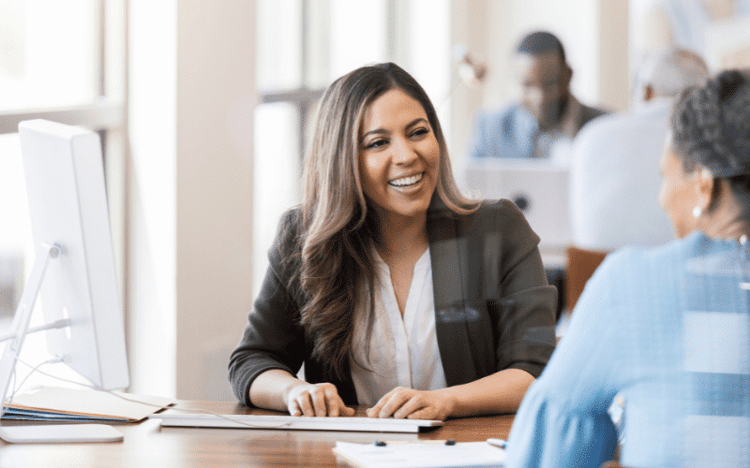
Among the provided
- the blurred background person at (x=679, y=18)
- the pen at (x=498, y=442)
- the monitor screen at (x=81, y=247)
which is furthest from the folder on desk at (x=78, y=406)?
the blurred background person at (x=679, y=18)

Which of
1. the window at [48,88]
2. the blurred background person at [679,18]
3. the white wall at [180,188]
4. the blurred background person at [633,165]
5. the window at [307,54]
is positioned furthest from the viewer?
the window at [307,54]

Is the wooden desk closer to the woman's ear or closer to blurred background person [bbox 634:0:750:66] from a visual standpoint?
the woman's ear

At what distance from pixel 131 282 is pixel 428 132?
101 centimetres

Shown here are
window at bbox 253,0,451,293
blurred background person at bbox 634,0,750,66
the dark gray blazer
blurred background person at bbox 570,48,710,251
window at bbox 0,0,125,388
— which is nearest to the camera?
blurred background person at bbox 570,48,710,251

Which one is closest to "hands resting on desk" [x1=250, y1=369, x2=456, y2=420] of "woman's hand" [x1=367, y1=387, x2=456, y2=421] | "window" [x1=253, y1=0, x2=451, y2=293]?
"woman's hand" [x1=367, y1=387, x2=456, y2=421]

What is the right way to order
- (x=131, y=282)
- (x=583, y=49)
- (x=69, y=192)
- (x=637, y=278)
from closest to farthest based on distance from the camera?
(x=637, y=278) → (x=69, y=192) → (x=131, y=282) → (x=583, y=49)

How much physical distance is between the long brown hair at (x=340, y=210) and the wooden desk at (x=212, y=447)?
31 centimetres

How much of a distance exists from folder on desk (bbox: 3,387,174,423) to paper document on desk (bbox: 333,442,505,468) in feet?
1.26

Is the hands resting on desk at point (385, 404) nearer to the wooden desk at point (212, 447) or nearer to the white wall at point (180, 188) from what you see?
the wooden desk at point (212, 447)

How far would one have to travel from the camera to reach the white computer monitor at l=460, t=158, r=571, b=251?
2543 mm

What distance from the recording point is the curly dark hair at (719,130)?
0.60 meters

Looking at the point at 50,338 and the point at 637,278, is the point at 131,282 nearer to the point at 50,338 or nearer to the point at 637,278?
the point at 50,338

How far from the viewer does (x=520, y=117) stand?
2986mm

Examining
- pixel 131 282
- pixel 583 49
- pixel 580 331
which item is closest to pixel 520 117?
pixel 583 49
